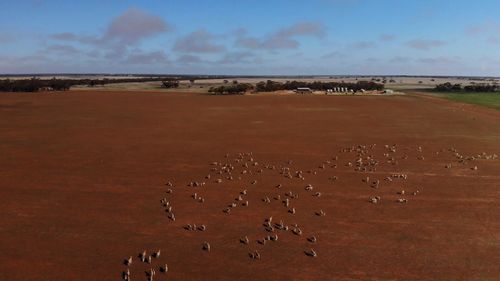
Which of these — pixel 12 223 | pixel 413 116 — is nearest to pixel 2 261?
pixel 12 223

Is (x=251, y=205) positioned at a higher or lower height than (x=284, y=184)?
lower

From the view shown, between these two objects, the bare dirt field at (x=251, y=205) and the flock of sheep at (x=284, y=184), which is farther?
the flock of sheep at (x=284, y=184)

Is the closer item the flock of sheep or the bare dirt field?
the bare dirt field

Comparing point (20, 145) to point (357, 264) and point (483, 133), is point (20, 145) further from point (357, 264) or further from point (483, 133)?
point (483, 133)

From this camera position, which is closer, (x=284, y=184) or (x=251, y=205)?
(x=251, y=205)
